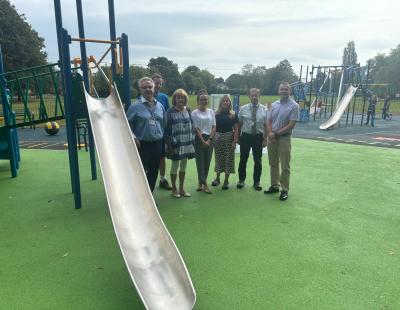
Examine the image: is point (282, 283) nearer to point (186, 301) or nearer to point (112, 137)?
point (186, 301)

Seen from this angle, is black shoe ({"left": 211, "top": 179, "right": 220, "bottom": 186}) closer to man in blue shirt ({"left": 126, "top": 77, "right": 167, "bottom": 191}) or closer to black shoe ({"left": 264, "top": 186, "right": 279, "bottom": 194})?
black shoe ({"left": 264, "top": 186, "right": 279, "bottom": 194})

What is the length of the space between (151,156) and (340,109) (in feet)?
49.2

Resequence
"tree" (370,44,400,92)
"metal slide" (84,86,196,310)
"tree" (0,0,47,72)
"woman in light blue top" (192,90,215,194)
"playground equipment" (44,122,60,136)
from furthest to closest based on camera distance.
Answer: "tree" (370,44,400,92) < "tree" (0,0,47,72) < "playground equipment" (44,122,60,136) < "woman in light blue top" (192,90,215,194) < "metal slide" (84,86,196,310)

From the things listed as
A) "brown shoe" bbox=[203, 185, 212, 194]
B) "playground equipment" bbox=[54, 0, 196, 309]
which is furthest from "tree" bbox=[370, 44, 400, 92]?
"playground equipment" bbox=[54, 0, 196, 309]

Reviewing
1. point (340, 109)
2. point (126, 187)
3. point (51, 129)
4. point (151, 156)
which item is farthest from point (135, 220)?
point (340, 109)

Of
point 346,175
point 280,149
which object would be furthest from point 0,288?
point 346,175

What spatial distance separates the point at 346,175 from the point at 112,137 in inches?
190

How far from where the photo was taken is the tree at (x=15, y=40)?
1478 inches

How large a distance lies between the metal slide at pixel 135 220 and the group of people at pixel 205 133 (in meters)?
0.36

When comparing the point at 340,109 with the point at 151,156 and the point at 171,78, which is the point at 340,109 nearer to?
the point at 151,156

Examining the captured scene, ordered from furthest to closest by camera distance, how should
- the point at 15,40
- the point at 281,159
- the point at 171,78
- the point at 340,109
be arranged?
the point at 171,78
the point at 15,40
the point at 340,109
the point at 281,159

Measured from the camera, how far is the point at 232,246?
3.94m

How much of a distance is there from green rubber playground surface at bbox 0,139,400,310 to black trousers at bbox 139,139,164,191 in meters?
0.63

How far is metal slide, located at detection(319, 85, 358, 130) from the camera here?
53.9ft
